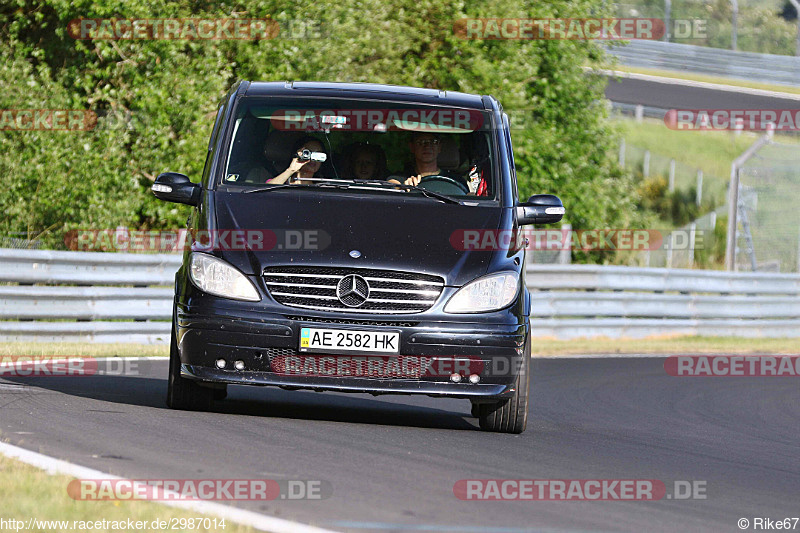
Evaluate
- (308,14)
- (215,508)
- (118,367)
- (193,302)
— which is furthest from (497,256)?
(308,14)

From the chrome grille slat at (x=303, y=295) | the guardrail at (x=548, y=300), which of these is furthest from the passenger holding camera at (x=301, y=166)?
the guardrail at (x=548, y=300)

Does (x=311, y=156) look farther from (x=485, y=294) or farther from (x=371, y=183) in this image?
(x=485, y=294)

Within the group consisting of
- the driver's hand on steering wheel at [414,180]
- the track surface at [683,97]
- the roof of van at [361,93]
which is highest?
the roof of van at [361,93]

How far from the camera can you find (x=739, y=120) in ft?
148

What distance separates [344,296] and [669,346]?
40.3ft

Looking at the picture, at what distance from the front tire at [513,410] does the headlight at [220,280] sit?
5.42 feet

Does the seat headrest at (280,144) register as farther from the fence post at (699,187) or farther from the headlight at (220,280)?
the fence post at (699,187)

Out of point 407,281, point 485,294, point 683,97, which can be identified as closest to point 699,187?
point 683,97

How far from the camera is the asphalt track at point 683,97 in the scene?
4456 cm

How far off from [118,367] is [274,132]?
3.74 meters

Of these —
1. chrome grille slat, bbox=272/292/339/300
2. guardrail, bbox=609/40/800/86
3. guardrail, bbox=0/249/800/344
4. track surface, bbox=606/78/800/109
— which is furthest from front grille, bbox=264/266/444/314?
guardrail, bbox=609/40/800/86

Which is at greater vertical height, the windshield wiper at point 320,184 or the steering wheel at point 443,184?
the windshield wiper at point 320,184

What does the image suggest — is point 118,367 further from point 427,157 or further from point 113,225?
point 113,225

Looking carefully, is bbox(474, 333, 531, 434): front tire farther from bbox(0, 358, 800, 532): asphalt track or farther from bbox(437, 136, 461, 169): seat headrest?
bbox(437, 136, 461, 169): seat headrest
